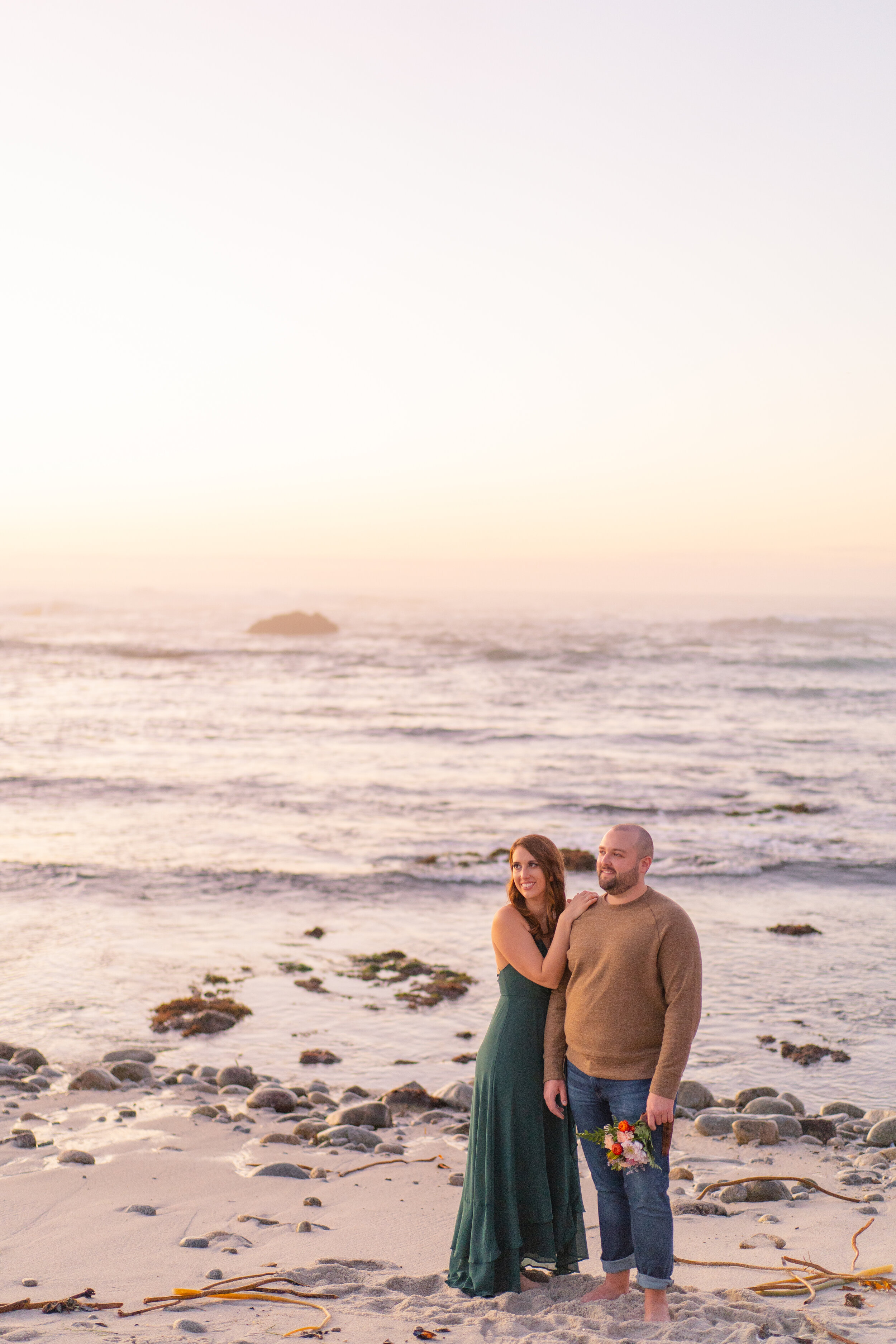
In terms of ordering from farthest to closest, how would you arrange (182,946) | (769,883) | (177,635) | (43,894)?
(177,635), (769,883), (43,894), (182,946)

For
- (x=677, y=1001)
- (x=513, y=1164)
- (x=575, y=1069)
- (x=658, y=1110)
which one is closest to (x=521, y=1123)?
(x=513, y=1164)

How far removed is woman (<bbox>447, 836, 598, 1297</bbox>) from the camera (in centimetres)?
449

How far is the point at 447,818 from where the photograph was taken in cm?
1786

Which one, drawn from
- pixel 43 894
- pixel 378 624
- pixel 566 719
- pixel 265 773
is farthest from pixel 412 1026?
pixel 378 624

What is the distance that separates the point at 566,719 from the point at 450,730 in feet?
15.4

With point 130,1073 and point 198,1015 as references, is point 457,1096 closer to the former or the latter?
point 130,1073

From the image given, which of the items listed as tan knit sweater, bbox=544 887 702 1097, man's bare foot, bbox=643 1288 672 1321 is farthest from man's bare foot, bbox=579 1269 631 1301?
tan knit sweater, bbox=544 887 702 1097

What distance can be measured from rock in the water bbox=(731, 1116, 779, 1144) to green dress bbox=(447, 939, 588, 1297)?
235 centimetres

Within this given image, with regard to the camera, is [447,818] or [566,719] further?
[566,719]

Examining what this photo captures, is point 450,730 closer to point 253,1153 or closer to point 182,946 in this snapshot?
point 182,946

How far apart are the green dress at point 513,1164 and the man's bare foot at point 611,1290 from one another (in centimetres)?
24

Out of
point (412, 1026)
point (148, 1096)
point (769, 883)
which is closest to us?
point (148, 1096)

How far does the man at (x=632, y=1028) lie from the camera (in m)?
Answer: 4.12

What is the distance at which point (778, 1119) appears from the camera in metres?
6.70
